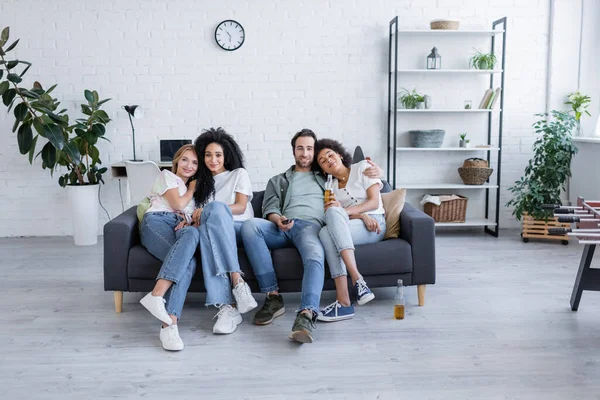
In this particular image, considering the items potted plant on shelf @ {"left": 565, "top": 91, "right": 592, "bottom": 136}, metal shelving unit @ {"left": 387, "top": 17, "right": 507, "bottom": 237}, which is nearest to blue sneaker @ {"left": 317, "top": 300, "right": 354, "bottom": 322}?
metal shelving unit @ {"left": 387, "top": 17, "right": 507, "bottom": 237}

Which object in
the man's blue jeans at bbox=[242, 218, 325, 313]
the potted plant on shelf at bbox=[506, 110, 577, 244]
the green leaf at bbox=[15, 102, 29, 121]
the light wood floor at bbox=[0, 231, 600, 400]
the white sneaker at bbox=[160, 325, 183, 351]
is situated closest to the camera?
the light wood floor at bbox=[0, 231, 600, 400]

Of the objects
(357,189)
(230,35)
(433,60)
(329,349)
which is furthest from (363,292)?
(230,35)

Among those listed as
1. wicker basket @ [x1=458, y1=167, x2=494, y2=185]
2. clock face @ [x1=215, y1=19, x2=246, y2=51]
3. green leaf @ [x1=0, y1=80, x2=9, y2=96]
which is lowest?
wicker basket @ [x1=458, y1=167, x2=494, y2=185]

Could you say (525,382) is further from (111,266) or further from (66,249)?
(66,249)

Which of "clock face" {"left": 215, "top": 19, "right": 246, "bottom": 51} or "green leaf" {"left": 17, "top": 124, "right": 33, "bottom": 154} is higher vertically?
"clock face" {"left": 215, "top": 19, "right": 246, "bottom": 51}

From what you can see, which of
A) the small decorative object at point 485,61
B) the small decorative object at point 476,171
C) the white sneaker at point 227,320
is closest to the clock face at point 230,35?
the small decorative object at point 485,61

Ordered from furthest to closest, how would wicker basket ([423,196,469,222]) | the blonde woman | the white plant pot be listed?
wicker basket ([423,196,469,222])
the white plant pot
the blonde woman

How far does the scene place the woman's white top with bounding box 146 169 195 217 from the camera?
3469 mm

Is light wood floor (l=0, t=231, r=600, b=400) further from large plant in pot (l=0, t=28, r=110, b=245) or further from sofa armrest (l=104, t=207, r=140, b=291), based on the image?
large plant in pot (l=0, t=28, r=110, b=245)

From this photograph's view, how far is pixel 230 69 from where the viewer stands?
5617mm

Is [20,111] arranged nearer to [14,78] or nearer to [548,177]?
[14,78]

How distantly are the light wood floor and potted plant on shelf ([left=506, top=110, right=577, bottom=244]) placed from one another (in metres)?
1.13

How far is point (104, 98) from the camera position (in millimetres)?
5625

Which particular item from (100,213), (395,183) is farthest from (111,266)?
(395,183)
